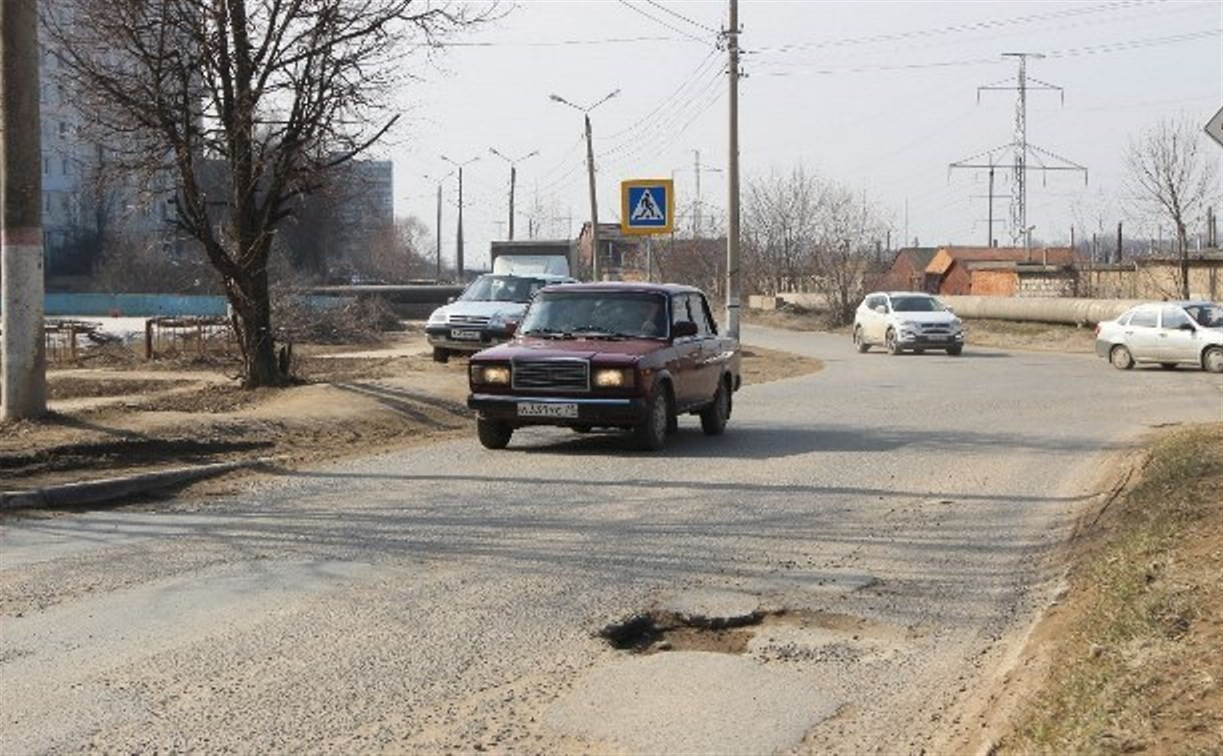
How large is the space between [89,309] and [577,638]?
7308cm

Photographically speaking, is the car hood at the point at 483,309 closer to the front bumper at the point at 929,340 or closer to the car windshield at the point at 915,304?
the front bumper at the point at 929,340

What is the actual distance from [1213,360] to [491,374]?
22.0 meters

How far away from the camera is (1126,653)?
639 cm

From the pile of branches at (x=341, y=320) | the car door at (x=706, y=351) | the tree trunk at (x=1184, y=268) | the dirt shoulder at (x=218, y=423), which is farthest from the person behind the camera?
the tree trunk at (x=1184, y=268)

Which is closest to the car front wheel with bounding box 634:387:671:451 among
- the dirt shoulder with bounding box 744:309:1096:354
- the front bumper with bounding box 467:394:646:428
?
the front bumper with bounding box 467:394:646:428

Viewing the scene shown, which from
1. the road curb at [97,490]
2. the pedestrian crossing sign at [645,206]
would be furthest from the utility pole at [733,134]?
the road curb at [97,490]

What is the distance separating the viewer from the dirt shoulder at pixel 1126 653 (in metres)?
5.26

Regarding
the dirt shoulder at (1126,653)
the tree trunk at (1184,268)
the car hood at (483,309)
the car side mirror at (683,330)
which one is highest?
the tree trunk at (1184,268)

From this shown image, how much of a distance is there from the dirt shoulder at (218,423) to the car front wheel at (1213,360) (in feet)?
53.2

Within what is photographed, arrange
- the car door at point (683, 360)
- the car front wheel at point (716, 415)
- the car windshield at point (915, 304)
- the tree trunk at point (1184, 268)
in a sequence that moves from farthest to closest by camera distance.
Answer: the tree trunk at point (1184, 268)
the car windshield at point (915, 304)
the car front wheel at point (716, 415)
the car door at point (683, 360)

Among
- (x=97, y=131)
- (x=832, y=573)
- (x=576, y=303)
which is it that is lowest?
(x=832, y=573)

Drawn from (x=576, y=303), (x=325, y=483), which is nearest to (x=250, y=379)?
(x=576, y=303)

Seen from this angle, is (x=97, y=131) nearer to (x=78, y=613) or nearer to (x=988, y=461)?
(x=988, y=461)

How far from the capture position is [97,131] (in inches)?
802
